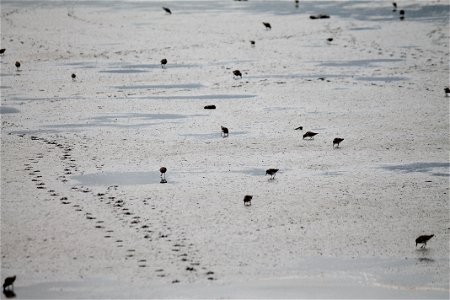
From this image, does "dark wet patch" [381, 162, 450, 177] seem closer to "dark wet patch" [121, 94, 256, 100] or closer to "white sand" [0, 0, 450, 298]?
"white sand" [0, 0, 450, 298]

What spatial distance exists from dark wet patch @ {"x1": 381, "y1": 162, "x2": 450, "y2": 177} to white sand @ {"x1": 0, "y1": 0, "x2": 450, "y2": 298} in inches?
2.7

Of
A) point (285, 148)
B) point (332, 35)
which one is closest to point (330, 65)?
point (332, 35)

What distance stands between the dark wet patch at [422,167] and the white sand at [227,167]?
0.07m

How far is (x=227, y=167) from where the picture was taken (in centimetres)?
1648

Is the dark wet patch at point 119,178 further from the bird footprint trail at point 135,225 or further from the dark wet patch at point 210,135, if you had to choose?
the dark wet patch at point 210,135

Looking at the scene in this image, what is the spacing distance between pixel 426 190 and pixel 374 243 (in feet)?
10.3

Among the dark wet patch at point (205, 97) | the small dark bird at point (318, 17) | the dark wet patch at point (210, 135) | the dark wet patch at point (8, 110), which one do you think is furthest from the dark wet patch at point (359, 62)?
the dark wet patch at point (8, 110)

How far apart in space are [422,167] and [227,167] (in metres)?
4.04

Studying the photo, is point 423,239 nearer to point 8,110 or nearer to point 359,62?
point 8,110

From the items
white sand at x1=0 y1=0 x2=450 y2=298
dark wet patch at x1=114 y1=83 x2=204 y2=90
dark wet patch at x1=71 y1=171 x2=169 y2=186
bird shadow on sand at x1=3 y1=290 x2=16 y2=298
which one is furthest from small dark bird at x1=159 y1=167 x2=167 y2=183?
dark wet patch at x1=114 y1=83 x2=204 y2=90

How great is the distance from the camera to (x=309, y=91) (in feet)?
79.2

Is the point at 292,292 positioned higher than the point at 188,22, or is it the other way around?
the point at 188,22

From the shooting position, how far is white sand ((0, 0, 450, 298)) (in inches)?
433

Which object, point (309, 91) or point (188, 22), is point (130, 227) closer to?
point (309, 91)
